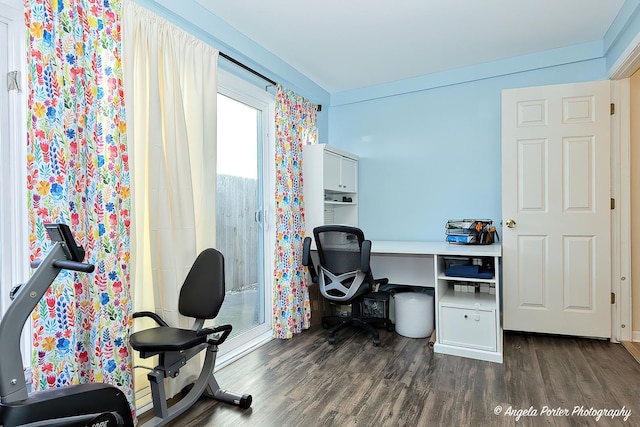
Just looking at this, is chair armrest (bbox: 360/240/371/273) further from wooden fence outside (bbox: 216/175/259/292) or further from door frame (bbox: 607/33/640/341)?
door frame (bbox: 607/33/640/341)

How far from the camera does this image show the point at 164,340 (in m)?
1.72

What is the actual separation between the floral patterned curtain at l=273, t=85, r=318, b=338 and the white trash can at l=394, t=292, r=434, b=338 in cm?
91

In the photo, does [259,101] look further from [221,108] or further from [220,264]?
[220,264]

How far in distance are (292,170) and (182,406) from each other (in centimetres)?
211

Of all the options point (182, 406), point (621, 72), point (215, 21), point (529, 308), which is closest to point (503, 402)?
point (529, 308)

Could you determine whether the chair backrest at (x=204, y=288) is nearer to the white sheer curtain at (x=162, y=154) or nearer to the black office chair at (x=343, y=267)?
the white sheer curtain at (x=162, y=154)

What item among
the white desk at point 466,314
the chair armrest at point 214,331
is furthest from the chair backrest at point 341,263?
the chair armrest at point 214,331

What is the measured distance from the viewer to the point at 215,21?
8.21 ft

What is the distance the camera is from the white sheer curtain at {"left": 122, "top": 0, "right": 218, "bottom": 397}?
192 cm

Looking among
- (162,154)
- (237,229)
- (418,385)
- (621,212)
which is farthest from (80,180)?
(621,212)

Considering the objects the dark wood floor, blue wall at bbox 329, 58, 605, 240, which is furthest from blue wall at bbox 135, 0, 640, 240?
the dark wood floor

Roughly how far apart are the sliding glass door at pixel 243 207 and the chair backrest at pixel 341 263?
0.53m

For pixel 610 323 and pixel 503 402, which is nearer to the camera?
pixel 503 402

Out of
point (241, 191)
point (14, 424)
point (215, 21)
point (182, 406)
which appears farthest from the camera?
point (241, 191)
